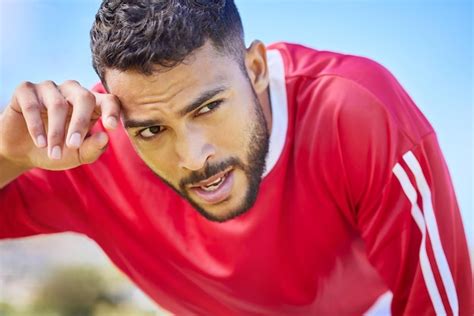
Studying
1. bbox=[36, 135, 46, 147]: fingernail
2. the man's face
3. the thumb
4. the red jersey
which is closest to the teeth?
the man's face

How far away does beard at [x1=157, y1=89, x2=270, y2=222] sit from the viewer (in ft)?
4.42

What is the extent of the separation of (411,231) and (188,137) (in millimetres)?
449

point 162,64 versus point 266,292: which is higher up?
point 162,64

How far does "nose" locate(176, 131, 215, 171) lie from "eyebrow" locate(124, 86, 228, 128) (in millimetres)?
44

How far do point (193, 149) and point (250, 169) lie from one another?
0.51 ft

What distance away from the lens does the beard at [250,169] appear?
1.35 metres

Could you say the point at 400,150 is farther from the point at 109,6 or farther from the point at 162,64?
the point at 109,6

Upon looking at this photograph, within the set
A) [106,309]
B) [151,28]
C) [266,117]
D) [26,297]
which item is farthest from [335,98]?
[26,297]

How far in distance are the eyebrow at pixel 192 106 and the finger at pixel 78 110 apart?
8 centimetres

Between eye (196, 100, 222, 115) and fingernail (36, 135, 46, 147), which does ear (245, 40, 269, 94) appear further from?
fingernail (36, 135, 46, 147)

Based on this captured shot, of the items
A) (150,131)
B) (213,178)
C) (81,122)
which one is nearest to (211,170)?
(213,178)

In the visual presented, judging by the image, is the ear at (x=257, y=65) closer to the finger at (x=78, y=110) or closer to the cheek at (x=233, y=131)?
the cheek at (x=233, y=131)

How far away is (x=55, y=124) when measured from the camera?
122 centimetres

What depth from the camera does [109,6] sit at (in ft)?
4.32
